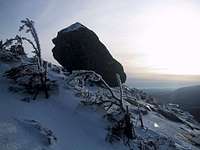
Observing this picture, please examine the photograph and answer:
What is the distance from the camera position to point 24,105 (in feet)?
48.0

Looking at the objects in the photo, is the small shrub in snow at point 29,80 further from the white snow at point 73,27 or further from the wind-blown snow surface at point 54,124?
the white snow at point 73,27

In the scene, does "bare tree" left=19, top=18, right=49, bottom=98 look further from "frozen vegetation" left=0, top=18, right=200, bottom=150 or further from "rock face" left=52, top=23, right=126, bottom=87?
"rock face" left=52, top=23, right=126, bottom=87

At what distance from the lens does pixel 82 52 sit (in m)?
30.3

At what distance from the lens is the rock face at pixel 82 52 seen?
3025 cm

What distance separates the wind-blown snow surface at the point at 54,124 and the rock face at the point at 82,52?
12.6 meters

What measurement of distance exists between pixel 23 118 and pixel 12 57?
319 inches

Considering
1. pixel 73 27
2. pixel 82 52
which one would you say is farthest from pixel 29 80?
pixel 73 27

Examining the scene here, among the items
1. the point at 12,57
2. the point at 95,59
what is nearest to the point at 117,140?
the point at 12,57

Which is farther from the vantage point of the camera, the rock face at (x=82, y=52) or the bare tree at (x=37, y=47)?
the rock face at (x=82, y=52)

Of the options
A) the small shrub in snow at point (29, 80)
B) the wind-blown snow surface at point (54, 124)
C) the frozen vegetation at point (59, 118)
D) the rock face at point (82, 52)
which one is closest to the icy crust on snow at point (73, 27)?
the rock face at point (82, 52)

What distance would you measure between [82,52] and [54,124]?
669 inches

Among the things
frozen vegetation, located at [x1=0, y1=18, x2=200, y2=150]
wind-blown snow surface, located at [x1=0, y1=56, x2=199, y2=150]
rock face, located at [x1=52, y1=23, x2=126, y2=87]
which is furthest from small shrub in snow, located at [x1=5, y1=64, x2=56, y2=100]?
rock face, located at [x1=52, y1=23, x2=126, y2=87]

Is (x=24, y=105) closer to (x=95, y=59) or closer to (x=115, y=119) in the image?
(x=115, y=119)

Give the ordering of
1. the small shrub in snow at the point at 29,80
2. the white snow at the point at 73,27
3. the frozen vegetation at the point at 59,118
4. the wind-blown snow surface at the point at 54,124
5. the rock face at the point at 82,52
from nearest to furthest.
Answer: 1. the wind-blown snow surface at the point at 54,124
2. the frozen vegetation at the point at 59,118
3. the small shrub in snow at the point at 29,80
4. the rock face at the point at 82,52
5. the white snow at the point at 73,27
